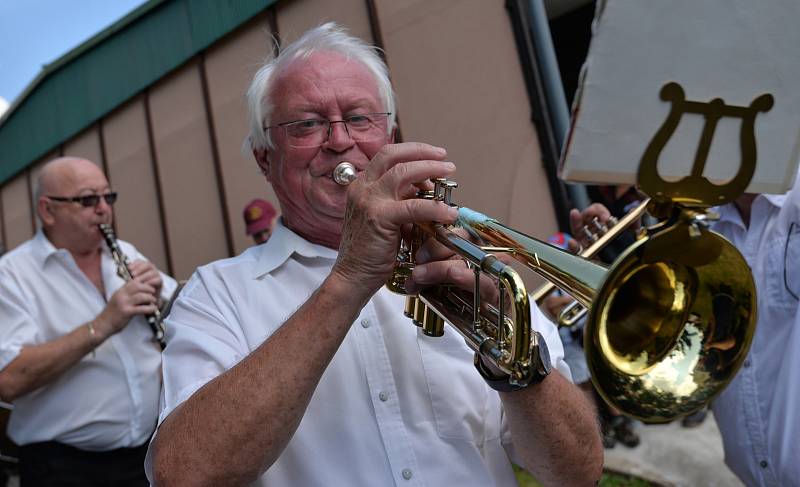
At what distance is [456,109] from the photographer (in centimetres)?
492

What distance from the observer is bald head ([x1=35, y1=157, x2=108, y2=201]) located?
3289 mm

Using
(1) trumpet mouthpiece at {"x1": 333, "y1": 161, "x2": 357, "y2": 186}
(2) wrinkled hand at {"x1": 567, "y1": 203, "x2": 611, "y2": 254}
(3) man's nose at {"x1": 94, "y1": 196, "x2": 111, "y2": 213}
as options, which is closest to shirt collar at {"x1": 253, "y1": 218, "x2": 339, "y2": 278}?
(1) trumpet mouthpiece at {"x1": 333, "y1": 161, "x2": 357, "y2": 186}

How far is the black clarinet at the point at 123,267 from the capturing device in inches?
122

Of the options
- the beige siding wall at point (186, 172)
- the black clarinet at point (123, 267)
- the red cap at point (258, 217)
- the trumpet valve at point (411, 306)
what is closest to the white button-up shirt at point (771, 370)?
the trumpet valve at point (411, 306)

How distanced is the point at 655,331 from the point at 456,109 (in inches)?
151

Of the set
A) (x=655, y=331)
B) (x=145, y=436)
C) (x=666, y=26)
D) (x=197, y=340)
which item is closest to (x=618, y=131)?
(x=666, y=26)

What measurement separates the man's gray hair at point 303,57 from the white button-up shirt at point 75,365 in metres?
1.57


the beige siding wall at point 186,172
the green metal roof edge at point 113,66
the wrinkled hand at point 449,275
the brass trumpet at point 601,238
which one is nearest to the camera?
the wrinkled hand at point 449,275

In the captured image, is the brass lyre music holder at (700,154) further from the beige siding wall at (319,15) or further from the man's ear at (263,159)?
the beige siding wall at (319,15)

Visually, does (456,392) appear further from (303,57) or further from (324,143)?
(303,57)

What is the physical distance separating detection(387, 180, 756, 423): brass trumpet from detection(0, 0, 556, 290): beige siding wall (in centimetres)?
204

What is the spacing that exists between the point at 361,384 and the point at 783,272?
1550mm

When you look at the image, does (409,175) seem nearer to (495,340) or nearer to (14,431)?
(495,340)

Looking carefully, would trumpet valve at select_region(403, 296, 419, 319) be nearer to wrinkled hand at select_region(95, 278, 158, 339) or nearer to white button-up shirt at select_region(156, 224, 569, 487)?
white button-up shirt at select_region(156, 224, 569, 487)
